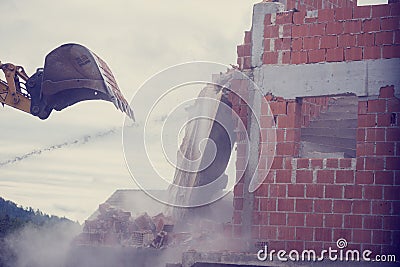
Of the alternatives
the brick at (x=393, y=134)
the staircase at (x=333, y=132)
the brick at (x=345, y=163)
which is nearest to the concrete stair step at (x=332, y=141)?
Result: the staircase at (x=333, y=132)

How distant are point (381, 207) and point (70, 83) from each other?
193 inches

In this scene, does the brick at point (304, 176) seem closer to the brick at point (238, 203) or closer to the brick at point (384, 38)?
the brick at point (238, 203)

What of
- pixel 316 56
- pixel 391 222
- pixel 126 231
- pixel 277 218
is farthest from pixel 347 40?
pixel 126 231

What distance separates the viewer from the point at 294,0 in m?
11.4

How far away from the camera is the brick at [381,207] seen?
10055 mm

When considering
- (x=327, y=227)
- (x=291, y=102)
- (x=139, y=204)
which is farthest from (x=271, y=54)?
(x=139, y=204)

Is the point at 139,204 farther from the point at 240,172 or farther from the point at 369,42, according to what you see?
the point at 369,42

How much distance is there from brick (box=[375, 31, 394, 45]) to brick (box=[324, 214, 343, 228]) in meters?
2.40

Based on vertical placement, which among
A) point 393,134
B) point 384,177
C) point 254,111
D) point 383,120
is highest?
point 254,111

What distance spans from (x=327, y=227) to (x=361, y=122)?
150cm

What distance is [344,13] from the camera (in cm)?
1060

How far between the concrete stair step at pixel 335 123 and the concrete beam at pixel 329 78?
1053 mm

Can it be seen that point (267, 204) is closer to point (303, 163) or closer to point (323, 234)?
point (303, 163)

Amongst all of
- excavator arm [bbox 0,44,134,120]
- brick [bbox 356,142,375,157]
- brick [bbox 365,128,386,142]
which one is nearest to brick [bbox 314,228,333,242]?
brick [bbox 356,142,375,157]
